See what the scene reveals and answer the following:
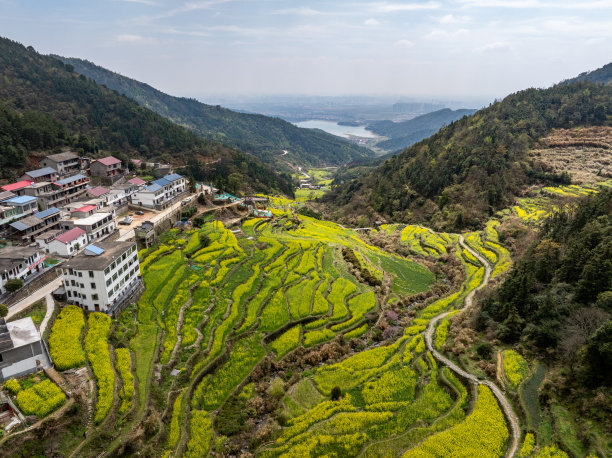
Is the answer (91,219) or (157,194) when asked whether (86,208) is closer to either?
(91,219)

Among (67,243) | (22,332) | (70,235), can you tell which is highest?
(70,235)

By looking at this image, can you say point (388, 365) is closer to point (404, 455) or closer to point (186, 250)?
point (404, 455)

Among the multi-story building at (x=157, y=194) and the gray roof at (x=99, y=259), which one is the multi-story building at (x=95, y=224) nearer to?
the gray roof at (x=99, y=259)

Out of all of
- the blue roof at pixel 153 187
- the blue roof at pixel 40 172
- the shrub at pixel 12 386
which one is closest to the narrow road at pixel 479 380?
the shrub at pixel 12 386

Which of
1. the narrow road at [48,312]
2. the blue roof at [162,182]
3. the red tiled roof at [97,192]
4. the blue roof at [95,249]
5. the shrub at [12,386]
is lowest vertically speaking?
the shrub at [12,386]

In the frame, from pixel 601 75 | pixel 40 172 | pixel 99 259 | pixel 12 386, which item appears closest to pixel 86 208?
pixel 40 172

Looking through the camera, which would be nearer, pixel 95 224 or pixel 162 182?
pixel 95 224
